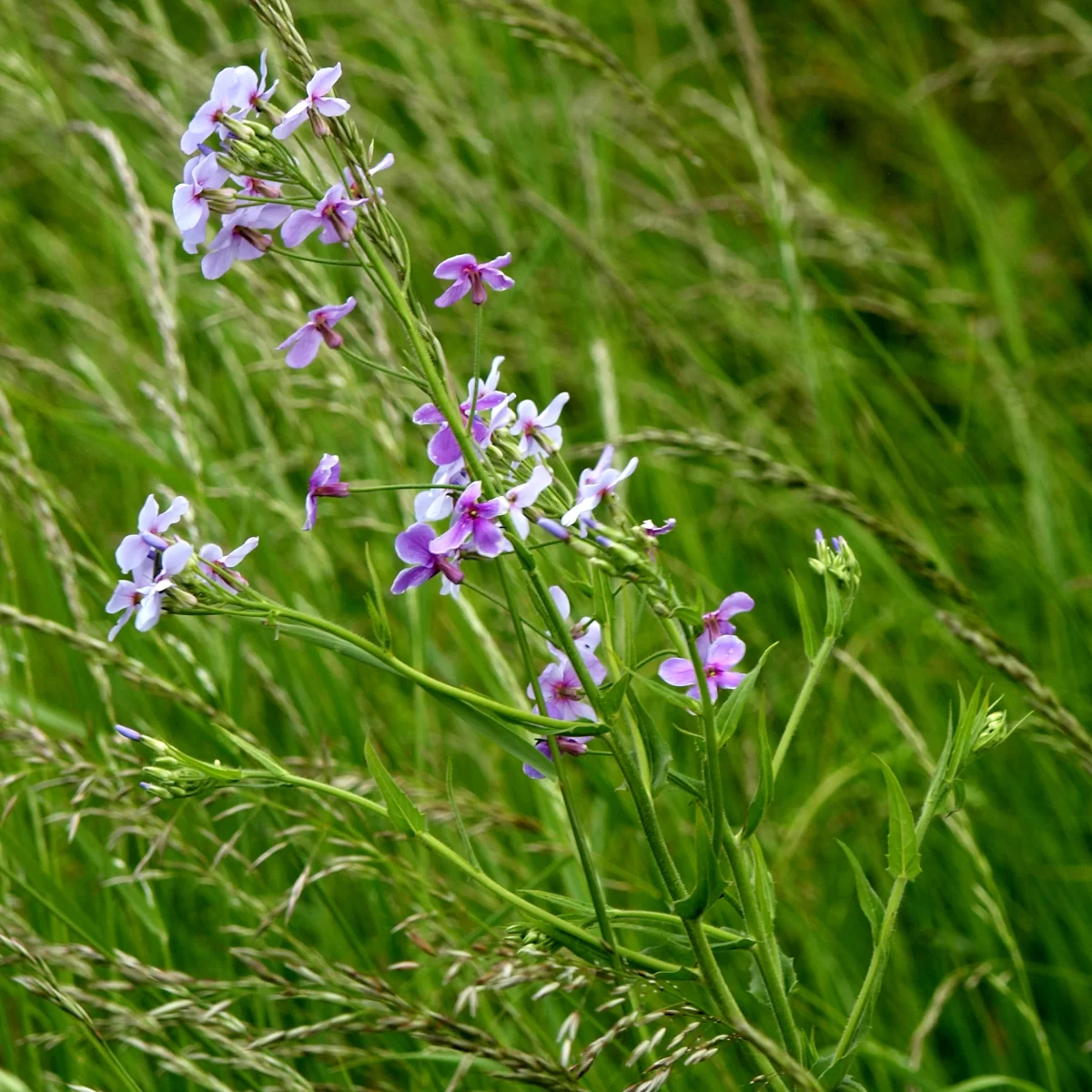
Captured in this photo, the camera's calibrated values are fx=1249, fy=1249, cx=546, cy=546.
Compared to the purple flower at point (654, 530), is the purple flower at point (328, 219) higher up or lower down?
higher up

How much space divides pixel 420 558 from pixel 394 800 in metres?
0.18

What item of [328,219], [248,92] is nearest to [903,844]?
[328,219]

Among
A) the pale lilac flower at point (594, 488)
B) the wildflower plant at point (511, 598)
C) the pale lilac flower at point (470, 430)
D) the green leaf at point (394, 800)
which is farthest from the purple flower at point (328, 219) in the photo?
the green leaf at point (394, 800)

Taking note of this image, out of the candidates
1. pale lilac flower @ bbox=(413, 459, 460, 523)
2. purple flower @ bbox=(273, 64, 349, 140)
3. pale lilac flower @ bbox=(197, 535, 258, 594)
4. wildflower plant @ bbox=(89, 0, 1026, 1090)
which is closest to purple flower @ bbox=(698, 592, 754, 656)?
wildflower plant @ bbox=(89, 0, 1026, 1090)

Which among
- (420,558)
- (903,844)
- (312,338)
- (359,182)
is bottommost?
(903,844)

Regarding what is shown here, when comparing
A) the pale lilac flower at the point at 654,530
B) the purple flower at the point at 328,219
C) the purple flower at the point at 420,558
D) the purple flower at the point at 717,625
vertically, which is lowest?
the purple flower at the point at 717,625

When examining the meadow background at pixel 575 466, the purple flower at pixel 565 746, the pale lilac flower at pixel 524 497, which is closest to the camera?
the pale lilac flower at pixel 524 497

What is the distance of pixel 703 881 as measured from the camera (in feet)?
2.79

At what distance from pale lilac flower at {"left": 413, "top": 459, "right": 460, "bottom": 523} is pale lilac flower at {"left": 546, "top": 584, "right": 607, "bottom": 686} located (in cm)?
11

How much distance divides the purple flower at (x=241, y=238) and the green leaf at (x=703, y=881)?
529 mm

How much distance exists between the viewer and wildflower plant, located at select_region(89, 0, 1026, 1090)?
0.85 m

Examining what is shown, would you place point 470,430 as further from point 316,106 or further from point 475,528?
point 316,106

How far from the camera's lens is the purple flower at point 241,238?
922 millimetres

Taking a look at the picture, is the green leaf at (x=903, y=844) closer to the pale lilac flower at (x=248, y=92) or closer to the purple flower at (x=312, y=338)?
the purple flower at (x=312, y=338)
